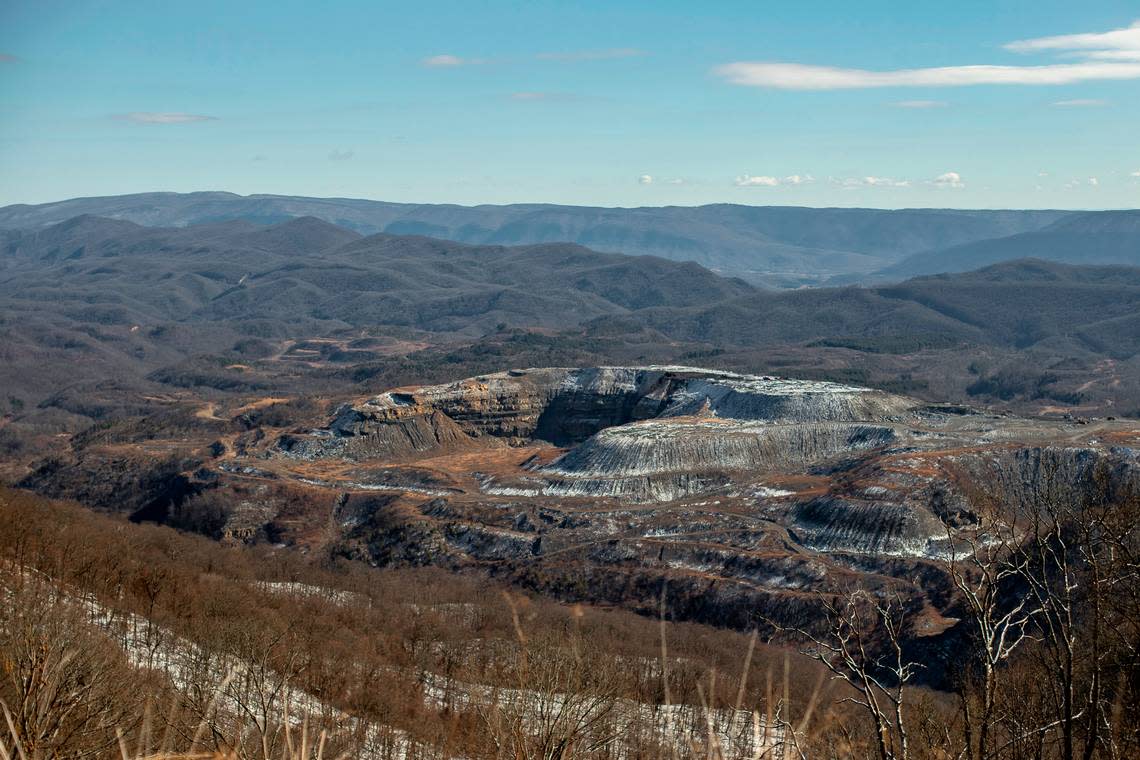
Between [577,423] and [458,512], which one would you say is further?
[577,423]

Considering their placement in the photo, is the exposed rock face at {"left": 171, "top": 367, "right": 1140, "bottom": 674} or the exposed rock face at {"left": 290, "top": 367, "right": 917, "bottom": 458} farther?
the exposed rock face at {"left": 290, "top": 367, "right": 917, "bottom": 458}

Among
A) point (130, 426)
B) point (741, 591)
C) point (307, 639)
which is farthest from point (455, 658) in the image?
point (130, 426)

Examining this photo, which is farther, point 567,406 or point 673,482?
point 567,406

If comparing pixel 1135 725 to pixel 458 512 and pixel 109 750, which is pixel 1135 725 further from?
pixel 458 512

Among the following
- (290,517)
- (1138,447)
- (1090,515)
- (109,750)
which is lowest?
(290,517)

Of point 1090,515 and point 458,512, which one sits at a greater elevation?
point 1090,515

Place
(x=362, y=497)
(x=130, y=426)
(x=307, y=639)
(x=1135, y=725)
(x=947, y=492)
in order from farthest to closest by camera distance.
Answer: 1. (x=130, y=426)
2. (x=362, y=497)
3. (x=947, y=492)
4. (x=307, y=639)
5. (x=1135, y=725)

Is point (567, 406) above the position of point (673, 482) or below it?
above

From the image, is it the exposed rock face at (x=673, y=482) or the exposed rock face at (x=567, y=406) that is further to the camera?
the exposed rock face at (x=567, y=406)

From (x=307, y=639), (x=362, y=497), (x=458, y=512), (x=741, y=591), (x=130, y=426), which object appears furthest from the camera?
(x=130, y=426)
